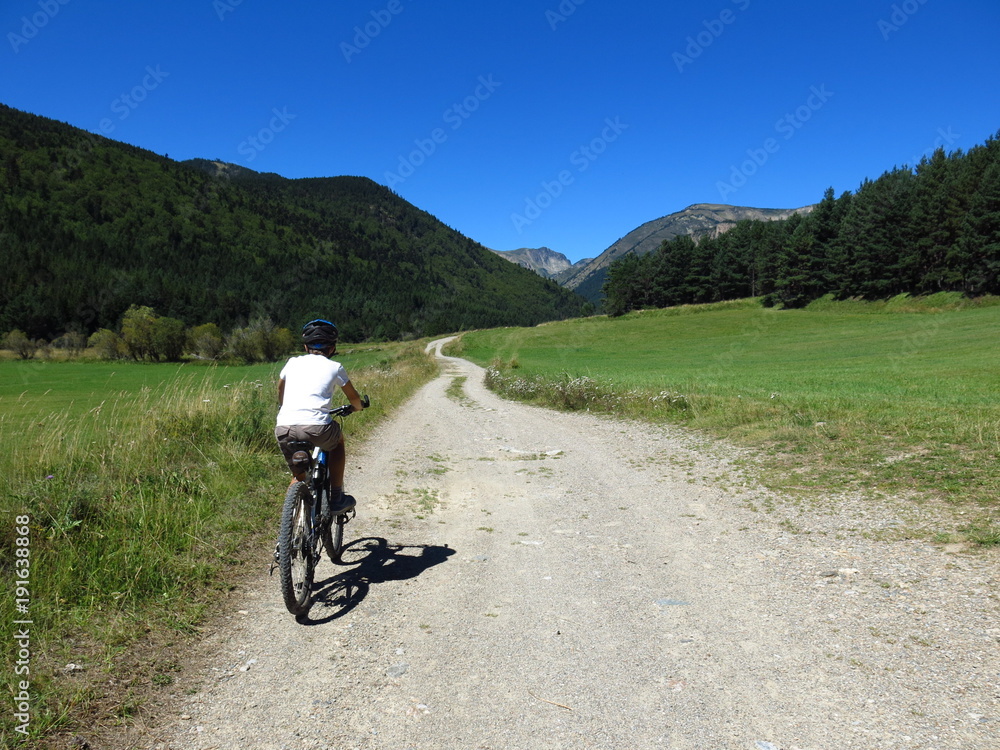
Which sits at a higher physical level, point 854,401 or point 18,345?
point 18,345

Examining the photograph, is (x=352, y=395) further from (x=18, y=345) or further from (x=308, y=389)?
(x=18, y=345)

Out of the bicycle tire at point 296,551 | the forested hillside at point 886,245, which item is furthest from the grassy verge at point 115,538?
the forested hillside at point 886,245

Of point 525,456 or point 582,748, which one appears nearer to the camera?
point 582,748

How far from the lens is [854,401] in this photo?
527 inches

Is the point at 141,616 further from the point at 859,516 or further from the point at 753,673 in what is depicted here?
the point at 859,516

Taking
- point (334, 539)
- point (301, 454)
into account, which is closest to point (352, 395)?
point (301, 454)

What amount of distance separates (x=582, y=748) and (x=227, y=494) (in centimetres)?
557

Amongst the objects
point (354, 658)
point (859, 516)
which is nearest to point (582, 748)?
point (354, 658)

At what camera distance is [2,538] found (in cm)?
446

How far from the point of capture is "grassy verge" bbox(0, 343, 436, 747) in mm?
3119

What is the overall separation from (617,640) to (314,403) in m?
3.12

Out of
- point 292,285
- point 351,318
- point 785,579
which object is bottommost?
point 785,579

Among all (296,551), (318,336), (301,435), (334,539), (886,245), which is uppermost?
(886,245)

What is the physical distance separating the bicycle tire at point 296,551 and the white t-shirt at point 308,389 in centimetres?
59
